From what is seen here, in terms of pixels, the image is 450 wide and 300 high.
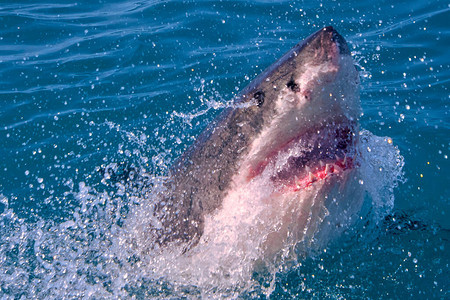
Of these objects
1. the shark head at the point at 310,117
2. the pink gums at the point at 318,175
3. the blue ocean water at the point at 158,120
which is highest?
the shark head at the point at 310,117

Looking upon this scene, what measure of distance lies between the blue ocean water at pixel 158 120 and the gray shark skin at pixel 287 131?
0.57 meters

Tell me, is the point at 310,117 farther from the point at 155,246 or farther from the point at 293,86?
the point at 155,246

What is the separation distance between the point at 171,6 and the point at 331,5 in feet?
8.96

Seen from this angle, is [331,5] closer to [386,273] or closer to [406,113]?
[406,113]

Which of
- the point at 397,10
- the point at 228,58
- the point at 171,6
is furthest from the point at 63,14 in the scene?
the point at 397,10

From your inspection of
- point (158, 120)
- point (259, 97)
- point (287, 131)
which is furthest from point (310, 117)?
point (158, 120)

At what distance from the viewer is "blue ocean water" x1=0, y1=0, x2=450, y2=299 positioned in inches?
138

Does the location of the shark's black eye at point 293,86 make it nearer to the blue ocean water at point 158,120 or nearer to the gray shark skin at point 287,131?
the gray shark skin at point 287,131

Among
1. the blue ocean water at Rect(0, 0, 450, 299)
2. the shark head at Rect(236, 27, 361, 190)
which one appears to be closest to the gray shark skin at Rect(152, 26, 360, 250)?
the shark head at Rect(236, 27, 361, 190)

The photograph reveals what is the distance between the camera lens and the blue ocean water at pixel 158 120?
3514 millimetres

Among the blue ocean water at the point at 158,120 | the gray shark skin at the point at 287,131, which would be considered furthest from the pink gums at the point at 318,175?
the blue ocean water at the point at 158,120

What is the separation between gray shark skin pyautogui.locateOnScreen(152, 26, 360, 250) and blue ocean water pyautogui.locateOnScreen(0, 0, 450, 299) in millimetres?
575

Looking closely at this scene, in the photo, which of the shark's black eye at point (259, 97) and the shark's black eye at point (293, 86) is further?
the shark's black eye at point (259, 97)

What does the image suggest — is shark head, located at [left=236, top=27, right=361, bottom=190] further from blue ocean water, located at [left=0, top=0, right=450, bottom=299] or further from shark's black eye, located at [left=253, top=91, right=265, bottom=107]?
blue ocean water, located at [left=0, top=0, right=450, bottom=299]
